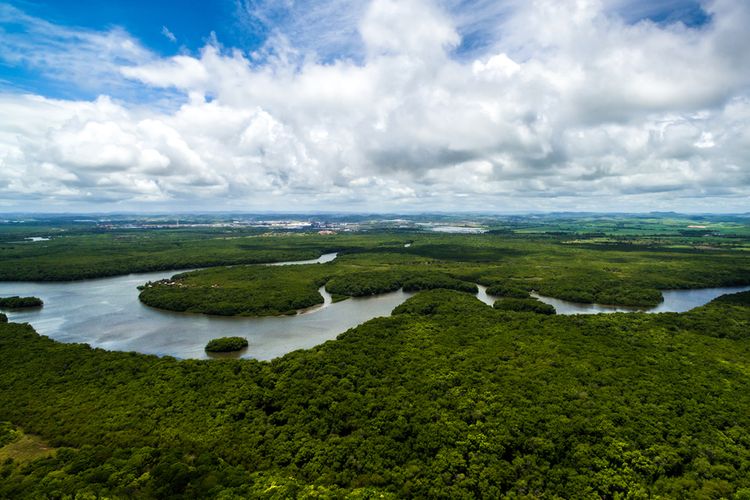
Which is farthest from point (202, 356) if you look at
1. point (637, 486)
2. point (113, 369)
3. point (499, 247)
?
point (499, 247)

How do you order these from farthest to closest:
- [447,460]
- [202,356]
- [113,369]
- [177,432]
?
[202,356] → [113,369] → [177,432] → [447,460]

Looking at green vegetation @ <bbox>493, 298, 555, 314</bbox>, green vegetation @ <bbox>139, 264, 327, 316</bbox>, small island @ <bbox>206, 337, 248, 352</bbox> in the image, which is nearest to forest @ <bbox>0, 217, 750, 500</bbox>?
small island @ <bbox>206, 337, 248, 352</bbox>

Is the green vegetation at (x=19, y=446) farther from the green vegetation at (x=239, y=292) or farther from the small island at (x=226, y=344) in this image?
the green vegetation at (x=239, y=292)

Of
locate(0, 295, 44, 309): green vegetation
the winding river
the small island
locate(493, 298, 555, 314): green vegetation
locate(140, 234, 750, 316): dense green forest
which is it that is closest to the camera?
the small island

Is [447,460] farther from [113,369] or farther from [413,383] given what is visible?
[113,369]

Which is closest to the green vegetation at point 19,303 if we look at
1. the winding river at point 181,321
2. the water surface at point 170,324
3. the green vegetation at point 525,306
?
the winding river at point 181,321

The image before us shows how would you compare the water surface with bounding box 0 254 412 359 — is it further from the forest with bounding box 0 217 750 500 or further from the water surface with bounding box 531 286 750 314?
the water surface with bounding box 531 286 750 314
